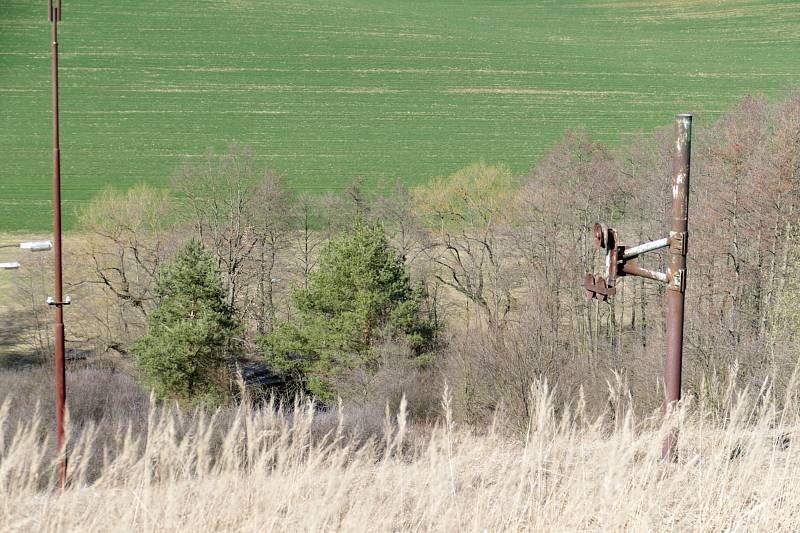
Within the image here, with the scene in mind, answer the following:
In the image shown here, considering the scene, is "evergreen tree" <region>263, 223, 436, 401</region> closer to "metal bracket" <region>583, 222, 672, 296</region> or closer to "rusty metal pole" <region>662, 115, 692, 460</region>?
"metal bracket" <region>583, 222, 672, 296</region>

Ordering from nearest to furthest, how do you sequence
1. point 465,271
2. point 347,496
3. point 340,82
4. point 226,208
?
1. point 347,496
2. point 465,271
3. point 226,208
4. point 340,82

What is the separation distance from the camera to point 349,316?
132ft

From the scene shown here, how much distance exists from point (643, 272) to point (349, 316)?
3302 centimetres

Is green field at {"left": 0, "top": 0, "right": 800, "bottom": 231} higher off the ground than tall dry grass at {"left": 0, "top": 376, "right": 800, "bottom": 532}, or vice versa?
green field at {"left": 0, "top": 0, "right": 800, "bottom": 231}

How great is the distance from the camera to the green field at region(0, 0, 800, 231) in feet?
240

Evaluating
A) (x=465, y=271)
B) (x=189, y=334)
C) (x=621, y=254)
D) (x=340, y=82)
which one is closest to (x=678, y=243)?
(x=621, y=254)

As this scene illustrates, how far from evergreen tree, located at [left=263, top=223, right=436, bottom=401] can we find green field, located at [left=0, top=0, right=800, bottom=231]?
2735 centimetres

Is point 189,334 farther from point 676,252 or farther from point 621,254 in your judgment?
point 676,252

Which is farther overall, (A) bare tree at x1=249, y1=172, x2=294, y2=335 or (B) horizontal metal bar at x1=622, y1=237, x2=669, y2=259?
(A) bare tree at x1=249, y1=172, x2=294, y2=335

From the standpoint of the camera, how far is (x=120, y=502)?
5230 mm

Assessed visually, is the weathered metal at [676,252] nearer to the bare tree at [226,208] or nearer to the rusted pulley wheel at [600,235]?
the rusted pulley wheel at [600,235]

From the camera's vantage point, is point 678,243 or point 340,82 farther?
point 340,82

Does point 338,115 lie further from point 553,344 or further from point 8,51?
point 553,344

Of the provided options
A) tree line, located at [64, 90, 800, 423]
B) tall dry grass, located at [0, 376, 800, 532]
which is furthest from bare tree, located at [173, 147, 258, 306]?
tall dry grass, located at [0, 376, 800, 532]
